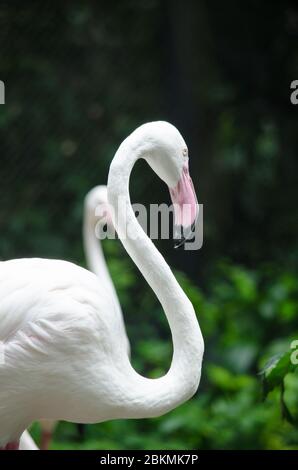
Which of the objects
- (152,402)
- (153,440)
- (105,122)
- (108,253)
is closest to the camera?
(152,402)

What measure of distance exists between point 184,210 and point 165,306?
0.25 m

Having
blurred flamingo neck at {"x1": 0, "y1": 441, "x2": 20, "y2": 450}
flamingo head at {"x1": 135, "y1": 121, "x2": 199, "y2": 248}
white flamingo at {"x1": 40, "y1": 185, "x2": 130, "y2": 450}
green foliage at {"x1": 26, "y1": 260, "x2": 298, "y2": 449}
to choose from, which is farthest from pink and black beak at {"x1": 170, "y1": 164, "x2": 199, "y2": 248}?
white flamingo at {"x1": 40, "y1": 185, "x2": 130, "y2": 450}

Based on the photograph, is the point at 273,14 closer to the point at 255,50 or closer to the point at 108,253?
the point at 255,50

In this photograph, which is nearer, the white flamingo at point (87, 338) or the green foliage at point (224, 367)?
the white flamingo at point (87, 338)

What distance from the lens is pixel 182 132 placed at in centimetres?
503

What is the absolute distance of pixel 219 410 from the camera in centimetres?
385

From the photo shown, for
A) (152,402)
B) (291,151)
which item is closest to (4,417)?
(152,402)

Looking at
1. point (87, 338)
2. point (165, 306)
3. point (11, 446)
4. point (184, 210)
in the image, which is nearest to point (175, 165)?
point (184, 210)

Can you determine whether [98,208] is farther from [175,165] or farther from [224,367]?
[175,165]

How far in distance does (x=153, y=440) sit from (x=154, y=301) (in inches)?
43.9

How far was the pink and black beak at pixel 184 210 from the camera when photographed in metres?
2.42

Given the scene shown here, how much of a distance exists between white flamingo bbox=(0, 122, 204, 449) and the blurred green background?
78.0 inches

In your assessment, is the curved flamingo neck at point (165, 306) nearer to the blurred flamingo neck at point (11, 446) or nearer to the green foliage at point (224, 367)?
the blurred flamingo neck at point (11, 446)

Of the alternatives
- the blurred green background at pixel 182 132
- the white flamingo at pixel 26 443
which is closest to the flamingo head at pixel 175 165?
the white flamingo at pixel 26 443
